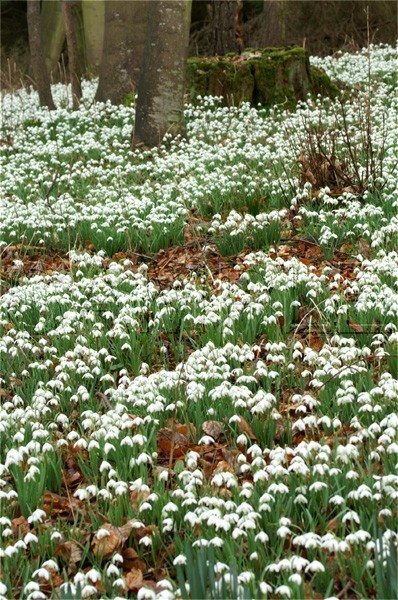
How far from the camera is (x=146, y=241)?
6742 mm

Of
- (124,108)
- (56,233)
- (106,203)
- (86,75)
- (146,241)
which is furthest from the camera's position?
(86,75)

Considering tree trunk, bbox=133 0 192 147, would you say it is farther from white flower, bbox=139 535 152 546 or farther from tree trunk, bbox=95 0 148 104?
white flower, bbox=139 535 152 546

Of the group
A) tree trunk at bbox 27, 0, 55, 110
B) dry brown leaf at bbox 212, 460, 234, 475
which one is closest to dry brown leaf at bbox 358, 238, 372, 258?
dry brown leaf at bbox 212, 460, 234, 475

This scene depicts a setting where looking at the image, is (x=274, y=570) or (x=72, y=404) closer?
(x=274, y=570)

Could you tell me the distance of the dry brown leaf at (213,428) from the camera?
144 inches

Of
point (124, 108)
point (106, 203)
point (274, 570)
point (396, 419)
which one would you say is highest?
point (124, 108)

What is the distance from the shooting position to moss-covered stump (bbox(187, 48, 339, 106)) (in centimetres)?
1127

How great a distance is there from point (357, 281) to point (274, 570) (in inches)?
122

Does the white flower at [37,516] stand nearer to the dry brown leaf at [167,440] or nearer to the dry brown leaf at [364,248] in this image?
the dry brown leaf at [167,440]

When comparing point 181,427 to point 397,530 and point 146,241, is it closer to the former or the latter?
point 397,530

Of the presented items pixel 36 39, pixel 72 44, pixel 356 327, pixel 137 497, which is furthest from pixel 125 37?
pixel 137 497

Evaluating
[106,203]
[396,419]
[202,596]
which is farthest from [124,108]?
[202,596]

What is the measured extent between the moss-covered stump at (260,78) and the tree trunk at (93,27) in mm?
5911

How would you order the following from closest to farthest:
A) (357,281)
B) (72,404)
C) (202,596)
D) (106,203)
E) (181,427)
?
(202,596) < (181,427) < (72,404) < (357,281) < (106,203)
